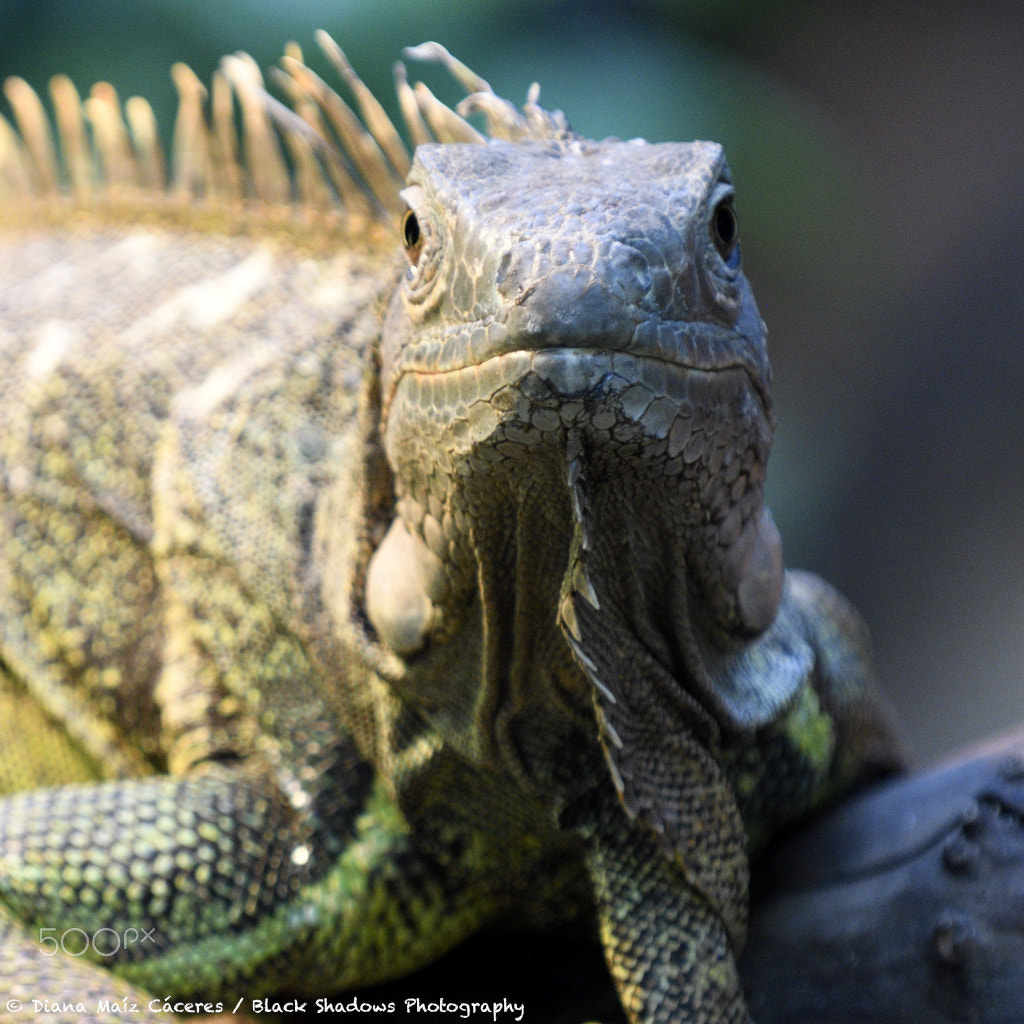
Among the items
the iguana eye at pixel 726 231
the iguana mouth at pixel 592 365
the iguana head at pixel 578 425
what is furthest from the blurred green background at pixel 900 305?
the iguana mouth at pixel 592 365

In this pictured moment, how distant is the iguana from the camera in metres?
1.62

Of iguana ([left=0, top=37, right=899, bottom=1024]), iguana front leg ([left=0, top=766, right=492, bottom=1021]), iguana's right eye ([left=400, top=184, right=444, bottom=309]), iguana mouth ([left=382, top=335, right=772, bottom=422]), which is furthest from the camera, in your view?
iguana front leg ([left=0, top=766, right=492, bottom=1021])

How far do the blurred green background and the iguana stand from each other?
366 centimetres

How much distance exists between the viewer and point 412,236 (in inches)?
73.8

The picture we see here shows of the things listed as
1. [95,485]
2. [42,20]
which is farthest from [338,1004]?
[42,20]

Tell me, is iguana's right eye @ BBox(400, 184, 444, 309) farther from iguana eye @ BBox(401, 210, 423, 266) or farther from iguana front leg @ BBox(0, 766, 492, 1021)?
iguana front leg @ BBox(0, 766, 492, 1021)

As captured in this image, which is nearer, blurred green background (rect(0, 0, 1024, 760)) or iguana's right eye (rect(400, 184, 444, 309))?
iguana's right eye (rect(400, 184, 444, 309))

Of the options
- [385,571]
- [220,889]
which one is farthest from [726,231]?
[220,889]

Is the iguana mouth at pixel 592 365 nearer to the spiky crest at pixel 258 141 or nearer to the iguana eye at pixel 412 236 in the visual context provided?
the iguana eye at pixel 412 236

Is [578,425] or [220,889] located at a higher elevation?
[578,425]

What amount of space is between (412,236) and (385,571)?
23.7 inches

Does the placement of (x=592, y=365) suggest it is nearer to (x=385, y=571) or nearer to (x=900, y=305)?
(x=385, y=571)

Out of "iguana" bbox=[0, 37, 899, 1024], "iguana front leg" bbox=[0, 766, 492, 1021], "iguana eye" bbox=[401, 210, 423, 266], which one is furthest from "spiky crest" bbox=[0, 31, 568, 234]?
"iguana front leg" bbox=[0, 766, 492, 1021]

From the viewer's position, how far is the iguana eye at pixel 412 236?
1.84 meters
